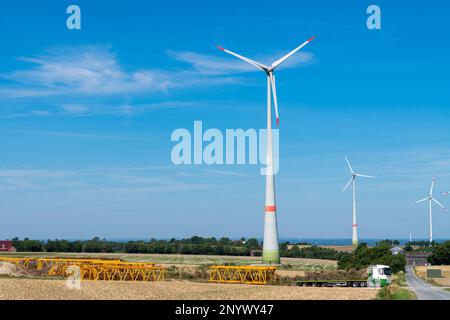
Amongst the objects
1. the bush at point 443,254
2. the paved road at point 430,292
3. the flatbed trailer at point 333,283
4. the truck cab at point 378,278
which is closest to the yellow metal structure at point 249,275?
the flatbed trailer at point 333,283

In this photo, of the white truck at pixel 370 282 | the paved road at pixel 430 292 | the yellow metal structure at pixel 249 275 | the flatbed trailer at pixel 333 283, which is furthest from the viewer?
the yellow metal structure at pixel 249 275

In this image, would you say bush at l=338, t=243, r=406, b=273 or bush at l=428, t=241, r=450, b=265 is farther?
bush at l=428, t=241, r=450, b=265

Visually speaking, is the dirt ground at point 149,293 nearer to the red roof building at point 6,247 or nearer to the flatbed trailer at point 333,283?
the flatbed trailer at point 333,283

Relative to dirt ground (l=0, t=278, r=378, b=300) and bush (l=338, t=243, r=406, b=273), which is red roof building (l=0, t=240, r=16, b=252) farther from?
dirt ground (l=0, t=278, r=378, b=300)

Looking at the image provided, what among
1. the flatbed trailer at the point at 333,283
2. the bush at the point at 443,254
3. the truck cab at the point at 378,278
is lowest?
the bush at the point at 443,254

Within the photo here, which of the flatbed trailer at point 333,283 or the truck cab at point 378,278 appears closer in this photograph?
the truck cab at point 378,278

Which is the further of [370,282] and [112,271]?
[112,271]

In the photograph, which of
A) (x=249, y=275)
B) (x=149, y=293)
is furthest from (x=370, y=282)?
(x=149, y=293)

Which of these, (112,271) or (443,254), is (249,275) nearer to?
(112,271)

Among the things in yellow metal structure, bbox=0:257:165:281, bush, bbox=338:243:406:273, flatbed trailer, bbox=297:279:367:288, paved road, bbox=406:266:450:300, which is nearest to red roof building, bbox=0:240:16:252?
yellow metal structure, bbox=0:257:165:281

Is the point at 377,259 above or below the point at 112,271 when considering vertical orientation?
below

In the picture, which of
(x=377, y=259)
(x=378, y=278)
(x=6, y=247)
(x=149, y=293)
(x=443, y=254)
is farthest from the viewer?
(x=443, y=254)

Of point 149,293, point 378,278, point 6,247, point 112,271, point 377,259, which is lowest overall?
point 6,247
